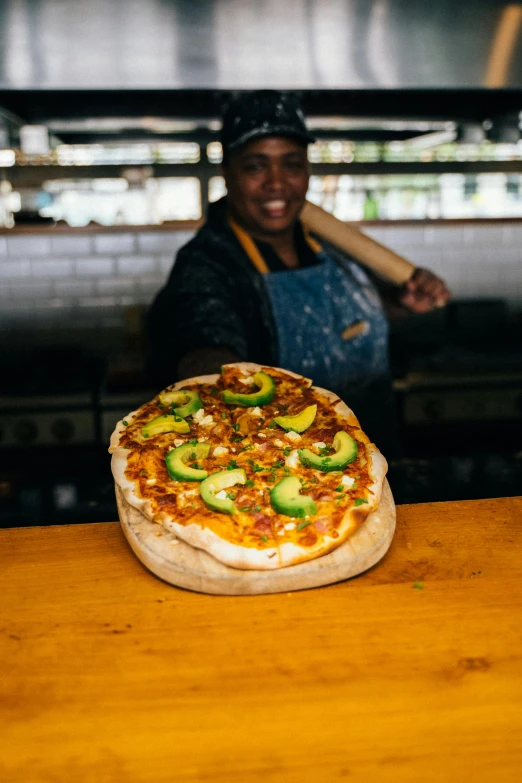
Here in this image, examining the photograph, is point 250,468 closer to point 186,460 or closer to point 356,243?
point 186,460

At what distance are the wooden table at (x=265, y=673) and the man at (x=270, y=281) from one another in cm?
130

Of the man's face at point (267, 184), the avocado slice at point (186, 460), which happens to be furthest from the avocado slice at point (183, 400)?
the man's face at point (267, 184)

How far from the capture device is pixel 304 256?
2.88m

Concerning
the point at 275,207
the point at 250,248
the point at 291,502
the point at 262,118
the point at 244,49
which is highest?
the point at 244,49

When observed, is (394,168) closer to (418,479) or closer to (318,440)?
(418,479)

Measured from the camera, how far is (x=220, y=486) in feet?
4.84

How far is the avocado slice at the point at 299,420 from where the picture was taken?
5.75ft

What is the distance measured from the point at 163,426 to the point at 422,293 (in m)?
1.79

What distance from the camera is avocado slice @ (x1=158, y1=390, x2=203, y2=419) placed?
1.84 metres

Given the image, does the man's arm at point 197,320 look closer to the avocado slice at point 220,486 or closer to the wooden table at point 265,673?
the avocado slice at point 220,486

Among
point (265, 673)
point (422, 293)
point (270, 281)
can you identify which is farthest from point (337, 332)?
point (265, 673)

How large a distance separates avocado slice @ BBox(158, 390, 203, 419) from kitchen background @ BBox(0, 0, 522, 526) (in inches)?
16.6

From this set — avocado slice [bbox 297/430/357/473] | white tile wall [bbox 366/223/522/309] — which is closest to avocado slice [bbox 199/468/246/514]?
avocado slice [bbox 297/430/357/473]

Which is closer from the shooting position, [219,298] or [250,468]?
[250,468]
